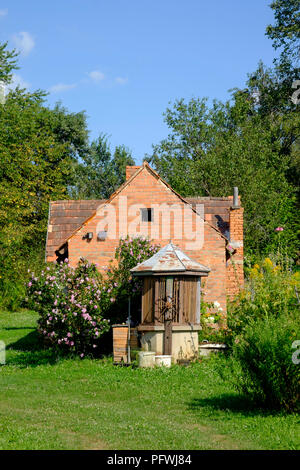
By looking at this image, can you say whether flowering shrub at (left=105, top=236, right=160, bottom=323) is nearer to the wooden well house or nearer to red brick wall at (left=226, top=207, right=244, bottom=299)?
the wooden well house

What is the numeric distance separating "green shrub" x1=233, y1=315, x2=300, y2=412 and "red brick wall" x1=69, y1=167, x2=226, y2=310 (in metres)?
8.08

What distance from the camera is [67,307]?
14.3m

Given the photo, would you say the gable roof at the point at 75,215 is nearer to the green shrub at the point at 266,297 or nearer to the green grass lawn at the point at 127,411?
the green shrub at the point at 266,297

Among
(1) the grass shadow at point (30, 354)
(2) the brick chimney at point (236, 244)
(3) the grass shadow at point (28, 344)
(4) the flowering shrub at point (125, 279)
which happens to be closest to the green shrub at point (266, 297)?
(4) the flowering shrub at point (125, 279)

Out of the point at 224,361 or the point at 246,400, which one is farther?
the point at 224,361

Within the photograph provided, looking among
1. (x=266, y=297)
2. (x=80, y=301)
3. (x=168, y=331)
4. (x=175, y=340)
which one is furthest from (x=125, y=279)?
(x=266, y=297)

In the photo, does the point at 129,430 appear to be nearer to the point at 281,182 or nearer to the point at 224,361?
the point at 224,361

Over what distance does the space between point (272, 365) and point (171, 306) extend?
6049 mm

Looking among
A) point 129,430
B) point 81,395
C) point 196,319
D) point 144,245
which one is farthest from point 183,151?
point 129,430

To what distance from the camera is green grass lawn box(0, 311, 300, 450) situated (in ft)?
24.3

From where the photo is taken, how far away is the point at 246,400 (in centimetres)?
962

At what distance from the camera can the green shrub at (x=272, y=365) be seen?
841 cm

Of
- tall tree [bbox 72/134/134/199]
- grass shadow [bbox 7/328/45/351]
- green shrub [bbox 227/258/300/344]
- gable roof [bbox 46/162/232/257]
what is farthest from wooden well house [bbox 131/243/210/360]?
tall tree [bbox 72/134/134/199]

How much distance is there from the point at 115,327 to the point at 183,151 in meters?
25.4
